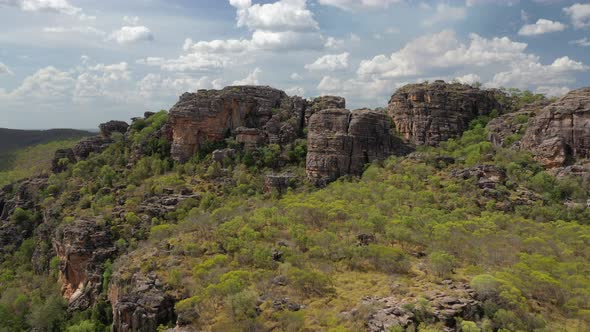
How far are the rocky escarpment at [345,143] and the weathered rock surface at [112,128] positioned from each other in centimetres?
4082

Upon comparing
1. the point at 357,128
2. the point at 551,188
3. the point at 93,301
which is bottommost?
the point at 93,301

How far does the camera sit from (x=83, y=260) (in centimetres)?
4594

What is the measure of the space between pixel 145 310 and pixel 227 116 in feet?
136

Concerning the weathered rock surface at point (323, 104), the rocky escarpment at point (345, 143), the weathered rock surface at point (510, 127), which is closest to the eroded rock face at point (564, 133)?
the weathered rock surface at point (510, 127)

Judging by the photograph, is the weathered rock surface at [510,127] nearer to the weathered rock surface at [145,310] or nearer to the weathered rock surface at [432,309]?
the weathered rock surface at [432,309]

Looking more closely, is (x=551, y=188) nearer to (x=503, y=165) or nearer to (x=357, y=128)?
(x=503, y=165)

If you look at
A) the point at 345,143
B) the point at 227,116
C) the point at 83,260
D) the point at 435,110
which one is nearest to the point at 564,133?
the point at 435,110

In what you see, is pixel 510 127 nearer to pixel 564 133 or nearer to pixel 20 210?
pixel 564 133

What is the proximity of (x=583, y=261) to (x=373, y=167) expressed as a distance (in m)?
27.6

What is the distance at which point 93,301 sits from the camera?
4316cm

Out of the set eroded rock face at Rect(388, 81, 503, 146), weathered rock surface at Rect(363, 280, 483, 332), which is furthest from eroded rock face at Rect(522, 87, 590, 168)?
weathered rock surface at Rect(363, 280, 483, 332)

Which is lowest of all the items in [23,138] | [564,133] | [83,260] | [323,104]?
[83,260]

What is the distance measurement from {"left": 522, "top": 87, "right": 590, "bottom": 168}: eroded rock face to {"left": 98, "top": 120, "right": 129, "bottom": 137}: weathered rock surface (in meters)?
67.9

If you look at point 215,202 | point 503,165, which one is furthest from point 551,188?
point 215,202
